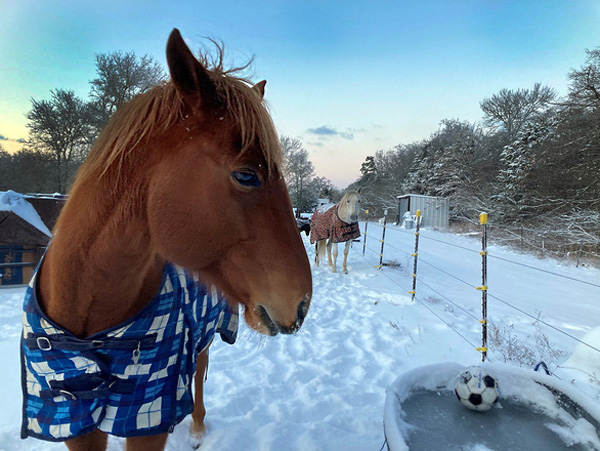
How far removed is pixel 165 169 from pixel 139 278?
42 cm

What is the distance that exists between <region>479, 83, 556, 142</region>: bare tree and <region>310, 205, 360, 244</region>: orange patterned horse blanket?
65.2ft

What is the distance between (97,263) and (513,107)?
2844 cm

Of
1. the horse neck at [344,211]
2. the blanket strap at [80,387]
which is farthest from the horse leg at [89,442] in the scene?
the horse neck at [344,211]

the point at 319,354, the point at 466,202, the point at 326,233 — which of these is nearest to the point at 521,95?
the point at 466,202

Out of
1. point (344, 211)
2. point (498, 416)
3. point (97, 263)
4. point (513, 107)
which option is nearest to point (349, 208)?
point (344, 211)

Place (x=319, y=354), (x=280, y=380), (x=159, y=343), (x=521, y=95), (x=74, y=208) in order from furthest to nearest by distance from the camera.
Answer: (x=521, y=95) < (x=319, y=354) < (x=280, y=380) < (x=159, y=343) < (x=74, y=208)

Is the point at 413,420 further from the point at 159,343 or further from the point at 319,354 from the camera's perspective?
the point at 319,354

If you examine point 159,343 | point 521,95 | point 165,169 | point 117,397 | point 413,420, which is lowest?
point 413,420

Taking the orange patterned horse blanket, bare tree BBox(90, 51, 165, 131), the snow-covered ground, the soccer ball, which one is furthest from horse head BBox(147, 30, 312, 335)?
the orange patterned horse blanket

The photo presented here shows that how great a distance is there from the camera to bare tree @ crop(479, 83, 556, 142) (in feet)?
68.5

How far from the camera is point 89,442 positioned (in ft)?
3.81

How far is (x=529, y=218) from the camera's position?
43.4ft

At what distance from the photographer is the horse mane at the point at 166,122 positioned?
90cm

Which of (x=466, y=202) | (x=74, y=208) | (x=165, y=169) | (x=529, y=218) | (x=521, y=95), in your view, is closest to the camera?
(x=165, y=169)
